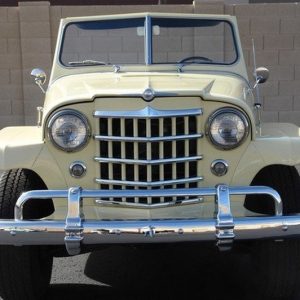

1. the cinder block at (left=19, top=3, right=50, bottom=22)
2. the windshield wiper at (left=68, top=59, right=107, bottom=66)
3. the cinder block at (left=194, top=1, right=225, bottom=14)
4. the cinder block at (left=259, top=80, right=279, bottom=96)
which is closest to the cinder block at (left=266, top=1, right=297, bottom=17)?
the cinder block at (left=194, top=1, right=225, bottom=14)

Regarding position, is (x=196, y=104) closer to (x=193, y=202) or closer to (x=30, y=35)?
(x=193, y=202)

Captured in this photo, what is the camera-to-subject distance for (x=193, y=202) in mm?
3238

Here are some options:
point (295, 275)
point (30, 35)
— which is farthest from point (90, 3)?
point (295, 275)

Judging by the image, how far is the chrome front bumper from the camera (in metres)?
2.92

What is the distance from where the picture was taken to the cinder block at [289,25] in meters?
8.41

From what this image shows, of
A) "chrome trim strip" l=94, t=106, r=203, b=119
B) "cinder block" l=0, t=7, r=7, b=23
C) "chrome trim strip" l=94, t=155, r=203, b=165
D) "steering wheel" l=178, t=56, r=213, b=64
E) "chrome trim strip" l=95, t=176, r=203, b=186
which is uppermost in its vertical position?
"cinder block" l=0, t=7, r=7, b=23

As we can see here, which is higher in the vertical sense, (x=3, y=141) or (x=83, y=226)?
(x=3, y=141)

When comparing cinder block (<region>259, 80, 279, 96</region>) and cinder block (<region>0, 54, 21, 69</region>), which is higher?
cinder block (<region>0, 54, 21, 69</region>)

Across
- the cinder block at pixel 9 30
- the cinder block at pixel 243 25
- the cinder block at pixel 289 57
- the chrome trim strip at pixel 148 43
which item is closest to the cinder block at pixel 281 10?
the cinder block at pixel 243 25

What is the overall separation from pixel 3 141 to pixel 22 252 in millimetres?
646

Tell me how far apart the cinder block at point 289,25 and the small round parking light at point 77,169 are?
5939 millimetres

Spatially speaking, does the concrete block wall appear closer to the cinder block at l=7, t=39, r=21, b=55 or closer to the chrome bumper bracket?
the cinder block at l=7, t=39, r=21, b=55

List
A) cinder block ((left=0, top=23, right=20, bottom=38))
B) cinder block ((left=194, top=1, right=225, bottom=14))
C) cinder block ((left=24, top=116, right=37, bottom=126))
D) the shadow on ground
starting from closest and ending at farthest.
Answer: the shadow on ground < cinder block ((left=194, top=1, right=225, bottom=14)) < cinder block ((left=0, top=23, right=20, bottom=38)) < cinder block ((left=24, top=116, right=37, bottom=126))

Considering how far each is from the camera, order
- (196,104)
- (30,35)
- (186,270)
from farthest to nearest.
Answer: (30,35)
(186,270)
(196,104)
